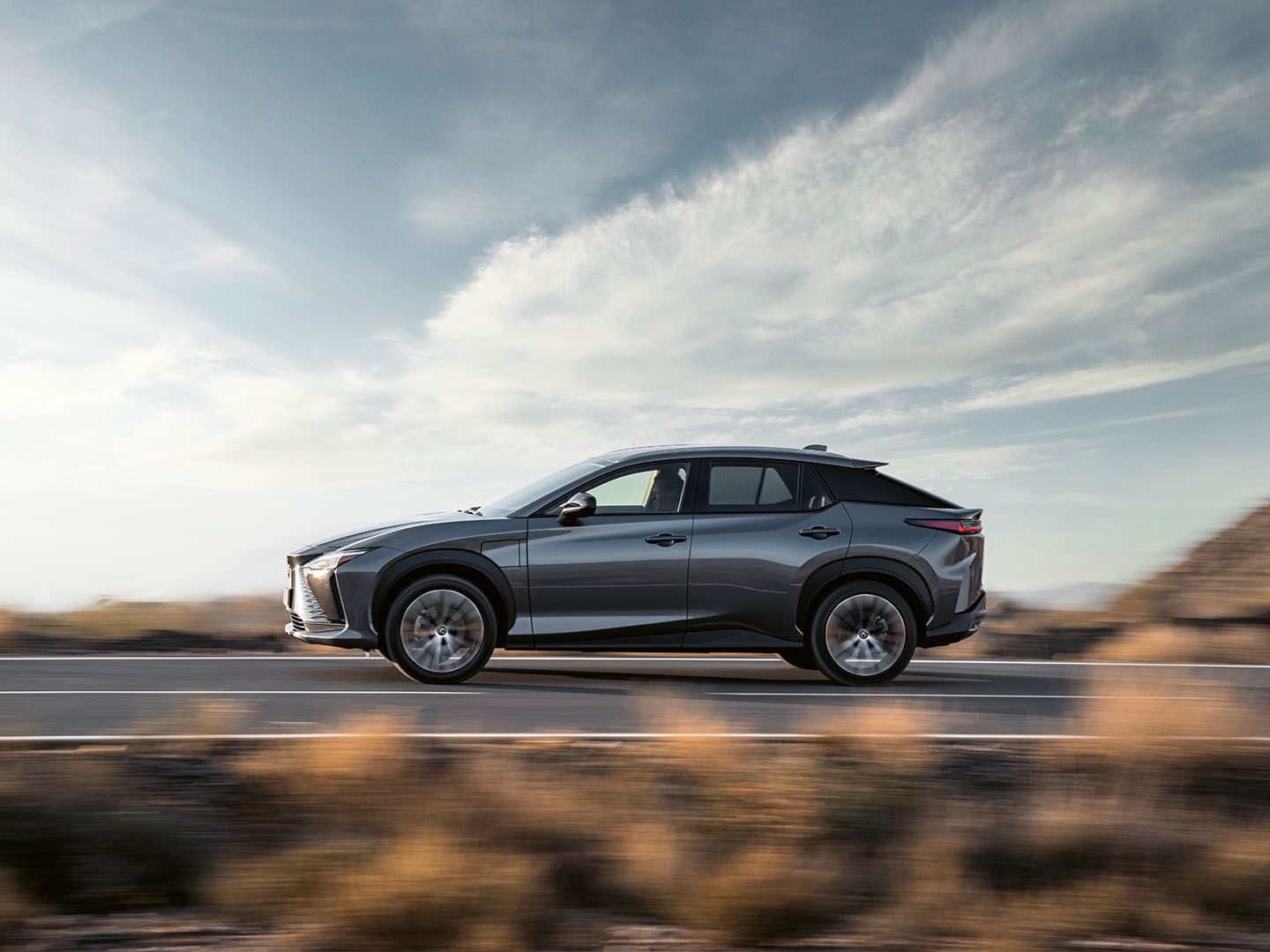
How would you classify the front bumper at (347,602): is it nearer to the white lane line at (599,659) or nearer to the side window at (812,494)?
the white lane line at (599,659)

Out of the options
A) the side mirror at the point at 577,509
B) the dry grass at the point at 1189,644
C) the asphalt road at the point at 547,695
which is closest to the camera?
the asphalt road at the point at 547,695

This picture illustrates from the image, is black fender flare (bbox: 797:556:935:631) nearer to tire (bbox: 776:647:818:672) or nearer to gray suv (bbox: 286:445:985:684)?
gray suv (bbox: 286:445:985:684)

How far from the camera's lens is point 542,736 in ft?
22.5

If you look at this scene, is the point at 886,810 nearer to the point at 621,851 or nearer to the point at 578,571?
the point at 621,851

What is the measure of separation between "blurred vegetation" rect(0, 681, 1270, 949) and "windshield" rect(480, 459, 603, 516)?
126 inches

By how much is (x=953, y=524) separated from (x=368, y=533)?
451cm

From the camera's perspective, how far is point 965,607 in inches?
382

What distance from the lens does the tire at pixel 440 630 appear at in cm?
905

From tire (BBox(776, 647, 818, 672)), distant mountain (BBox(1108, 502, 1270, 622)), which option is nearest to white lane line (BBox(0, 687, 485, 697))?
tire (BBox(776, 647, 818, 672))

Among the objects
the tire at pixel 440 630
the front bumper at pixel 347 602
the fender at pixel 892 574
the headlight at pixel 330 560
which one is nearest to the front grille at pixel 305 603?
the front bumper at pixel 347 602

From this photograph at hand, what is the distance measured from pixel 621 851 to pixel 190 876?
1.64 meters

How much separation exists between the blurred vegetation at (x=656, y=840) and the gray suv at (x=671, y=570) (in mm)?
2622

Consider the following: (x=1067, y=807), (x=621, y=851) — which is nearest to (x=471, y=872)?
(x=621, y=851)

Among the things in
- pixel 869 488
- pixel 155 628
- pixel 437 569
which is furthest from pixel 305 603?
pixel 155 628
